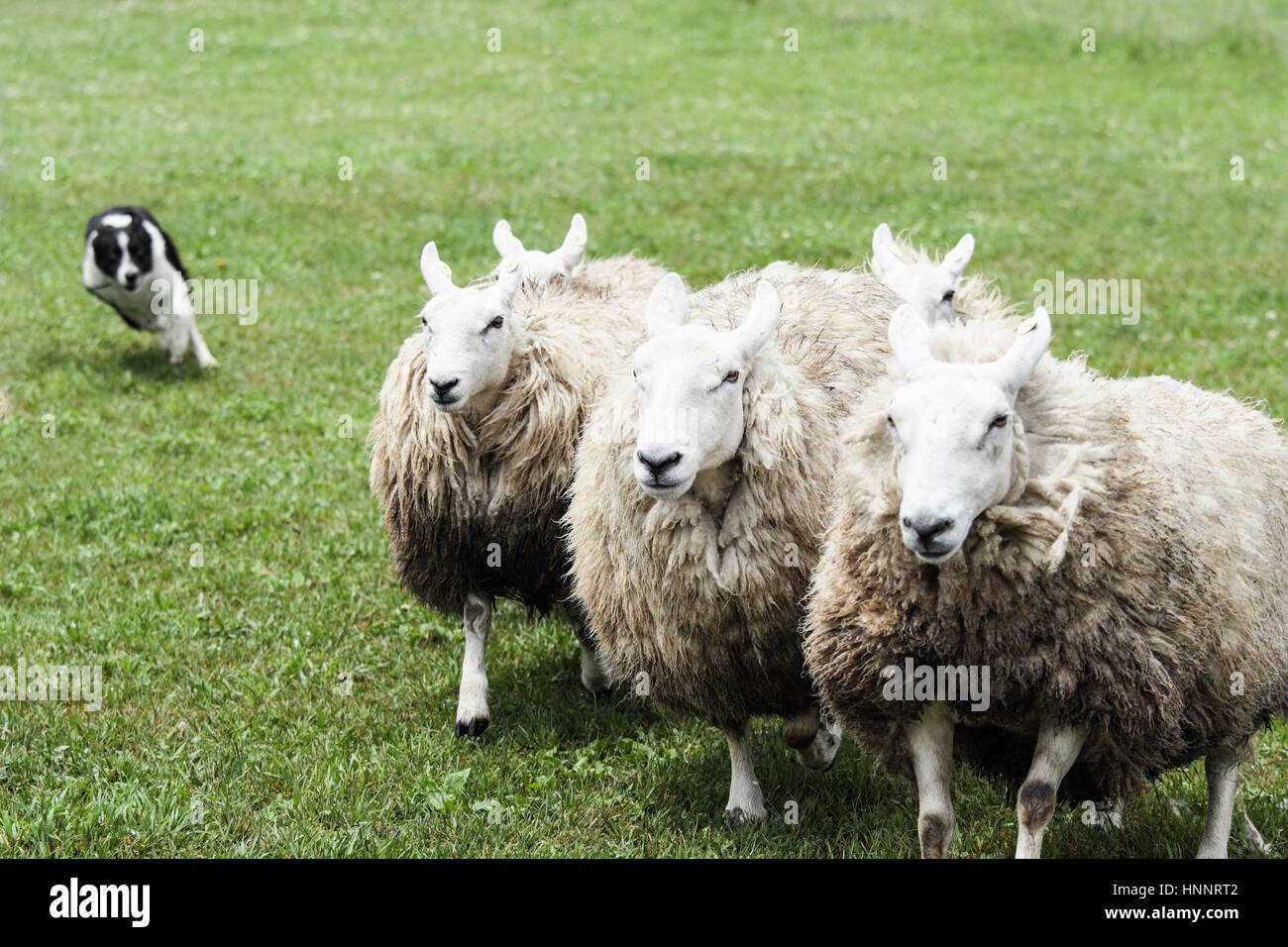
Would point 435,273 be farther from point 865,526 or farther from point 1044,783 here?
point 1044,783

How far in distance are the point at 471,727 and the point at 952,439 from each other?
2766mm

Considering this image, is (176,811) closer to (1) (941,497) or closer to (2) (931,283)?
(1) (941,497)

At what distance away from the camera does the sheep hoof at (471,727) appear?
5445 millimetres

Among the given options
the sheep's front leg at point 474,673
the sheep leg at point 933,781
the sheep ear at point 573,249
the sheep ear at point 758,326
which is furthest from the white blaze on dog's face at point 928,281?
the sheep leg at point 933,781

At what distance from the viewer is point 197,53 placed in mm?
23719

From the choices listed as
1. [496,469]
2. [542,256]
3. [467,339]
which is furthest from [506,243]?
[496,469]

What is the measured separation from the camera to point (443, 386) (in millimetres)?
5191

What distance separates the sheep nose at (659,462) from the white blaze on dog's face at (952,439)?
28.1 inches

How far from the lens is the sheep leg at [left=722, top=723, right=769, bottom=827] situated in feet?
15.8

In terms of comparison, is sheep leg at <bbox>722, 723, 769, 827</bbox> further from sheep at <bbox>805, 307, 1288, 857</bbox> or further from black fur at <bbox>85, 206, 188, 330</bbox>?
black fur at <bbox>85, 206, 188, 330</bbox>

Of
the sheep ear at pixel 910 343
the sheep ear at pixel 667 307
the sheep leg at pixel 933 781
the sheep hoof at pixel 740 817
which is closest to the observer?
the sheep ear at pixel 910 343

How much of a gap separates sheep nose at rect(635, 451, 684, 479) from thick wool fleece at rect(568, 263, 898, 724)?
15.8 inches

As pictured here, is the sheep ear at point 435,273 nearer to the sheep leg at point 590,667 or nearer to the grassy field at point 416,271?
the sheep leg at point 590,667
